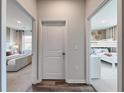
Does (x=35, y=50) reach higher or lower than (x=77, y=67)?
higher

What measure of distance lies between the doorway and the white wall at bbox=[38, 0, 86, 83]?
0.37 meters

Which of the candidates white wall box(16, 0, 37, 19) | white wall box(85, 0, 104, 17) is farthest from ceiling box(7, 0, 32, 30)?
white wall box(85, 0, 104, 17)

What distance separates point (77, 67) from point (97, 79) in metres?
1.02

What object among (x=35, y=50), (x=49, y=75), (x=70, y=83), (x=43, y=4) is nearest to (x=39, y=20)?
(x=43, y=4)

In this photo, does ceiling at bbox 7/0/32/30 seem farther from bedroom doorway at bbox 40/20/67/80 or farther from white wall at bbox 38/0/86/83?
bedroom doorway at bbox 40/20/67/80

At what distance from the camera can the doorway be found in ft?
17.4

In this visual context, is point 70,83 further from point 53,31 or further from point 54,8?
point 54,8

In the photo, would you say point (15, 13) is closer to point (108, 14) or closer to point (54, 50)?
point (54, 50)

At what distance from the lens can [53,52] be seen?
17.5ft

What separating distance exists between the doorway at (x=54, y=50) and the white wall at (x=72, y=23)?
368 mm

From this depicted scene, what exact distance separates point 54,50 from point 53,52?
84 millimetres

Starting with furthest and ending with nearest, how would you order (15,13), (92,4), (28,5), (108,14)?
(108,14) < (15,13) < (92,4) < (28,5)

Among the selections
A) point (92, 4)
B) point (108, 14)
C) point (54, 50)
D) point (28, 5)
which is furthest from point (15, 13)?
point (108, 14)

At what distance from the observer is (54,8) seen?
16.4 ft
